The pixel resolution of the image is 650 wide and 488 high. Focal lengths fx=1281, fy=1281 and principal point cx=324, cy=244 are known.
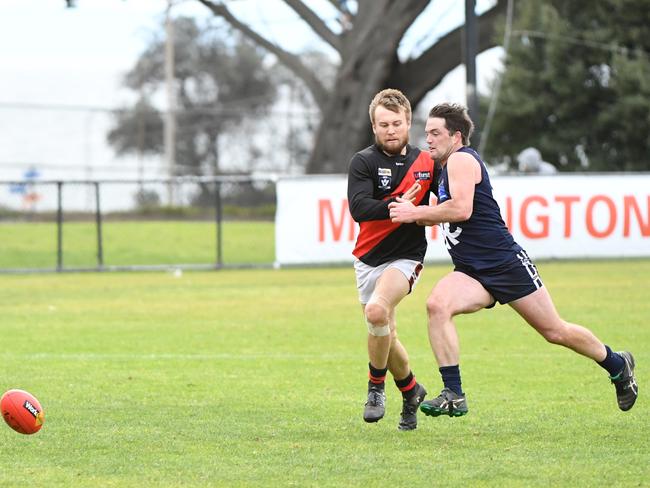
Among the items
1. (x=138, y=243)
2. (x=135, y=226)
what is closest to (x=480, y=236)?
(x=138, y=243)

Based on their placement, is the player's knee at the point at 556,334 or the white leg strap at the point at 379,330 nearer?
the player's knee at the point at 556,334

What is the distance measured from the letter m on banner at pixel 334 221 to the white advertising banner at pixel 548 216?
0.02 m

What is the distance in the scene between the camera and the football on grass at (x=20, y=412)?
741 centimetres

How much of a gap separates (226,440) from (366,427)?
0.99 metres

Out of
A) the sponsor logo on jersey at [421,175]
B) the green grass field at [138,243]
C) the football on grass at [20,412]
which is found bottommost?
the green grass field at [138,243]

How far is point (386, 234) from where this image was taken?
8234 mm

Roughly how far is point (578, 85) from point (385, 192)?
94.4 ft

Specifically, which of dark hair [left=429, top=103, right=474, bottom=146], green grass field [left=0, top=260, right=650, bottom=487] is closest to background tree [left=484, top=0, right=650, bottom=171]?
green grass field [left=0, top=260, right=650, bottom=487]

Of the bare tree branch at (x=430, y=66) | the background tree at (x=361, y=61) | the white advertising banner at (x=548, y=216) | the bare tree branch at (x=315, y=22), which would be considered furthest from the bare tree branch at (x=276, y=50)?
the white advertising banner at (x=548, y=216)

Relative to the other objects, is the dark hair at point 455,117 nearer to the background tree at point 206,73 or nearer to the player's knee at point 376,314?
the player's knee at point 376,314

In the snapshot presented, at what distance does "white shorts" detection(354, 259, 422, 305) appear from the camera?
8.17m

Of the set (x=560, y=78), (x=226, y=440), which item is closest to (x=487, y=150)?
(x=560, y=78)

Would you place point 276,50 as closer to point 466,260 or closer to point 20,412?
point 466,260

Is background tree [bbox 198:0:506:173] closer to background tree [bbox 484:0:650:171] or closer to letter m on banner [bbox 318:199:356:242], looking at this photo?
background tree [bbox 484:0:650:171]
